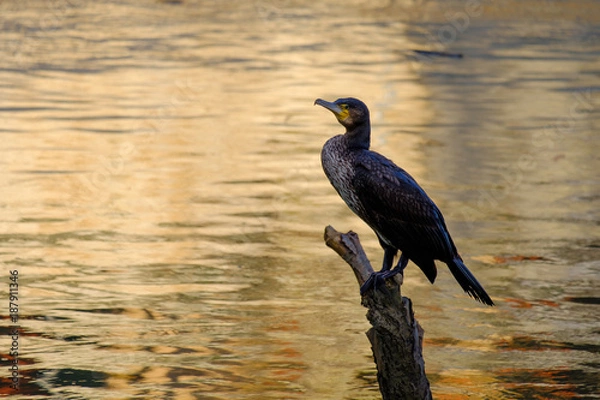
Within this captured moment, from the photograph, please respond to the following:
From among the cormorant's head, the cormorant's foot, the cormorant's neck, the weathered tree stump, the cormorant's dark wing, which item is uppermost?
the cormorant's head

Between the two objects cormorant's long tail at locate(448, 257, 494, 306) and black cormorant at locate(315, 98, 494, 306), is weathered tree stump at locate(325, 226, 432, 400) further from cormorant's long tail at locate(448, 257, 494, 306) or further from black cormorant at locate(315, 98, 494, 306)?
cormorant's long tail at locate(448, 257, 494, 306)

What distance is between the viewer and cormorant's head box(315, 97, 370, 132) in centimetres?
707

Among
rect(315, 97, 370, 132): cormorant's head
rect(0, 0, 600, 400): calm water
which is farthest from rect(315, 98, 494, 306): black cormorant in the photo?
rect(0, 0, 600, 400): calm water

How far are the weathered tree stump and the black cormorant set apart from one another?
159mm

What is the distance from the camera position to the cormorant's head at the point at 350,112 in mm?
7066

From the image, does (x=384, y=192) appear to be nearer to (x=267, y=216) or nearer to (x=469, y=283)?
(x=469, y=283)

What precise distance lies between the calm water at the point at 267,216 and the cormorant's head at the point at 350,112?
96.7 inches

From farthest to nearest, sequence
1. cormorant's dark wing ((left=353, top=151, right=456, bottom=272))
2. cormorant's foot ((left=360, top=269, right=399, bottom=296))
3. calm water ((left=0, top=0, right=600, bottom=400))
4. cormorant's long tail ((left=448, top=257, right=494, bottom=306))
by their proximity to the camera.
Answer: calm water ((left=0, top=0, right=600, bottom=400)) < cormorant's dark wing ((left=353, top=151, right=456, bottom=272)) < cormorant's foot ((left=360, top=269, right=399, bottom=296)) < cormorant's long tail ((left=448, top=257, right=494, bottom=306))

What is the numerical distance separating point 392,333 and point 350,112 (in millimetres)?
1221

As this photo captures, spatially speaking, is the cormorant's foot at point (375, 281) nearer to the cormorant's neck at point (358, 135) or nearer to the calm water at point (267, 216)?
the cormorant's neck at point (358, 135)

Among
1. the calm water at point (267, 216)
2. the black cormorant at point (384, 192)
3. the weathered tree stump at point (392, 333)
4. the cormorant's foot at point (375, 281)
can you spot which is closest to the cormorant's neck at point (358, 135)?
the black cormorant at point (384, 192)

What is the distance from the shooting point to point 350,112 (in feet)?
23.2

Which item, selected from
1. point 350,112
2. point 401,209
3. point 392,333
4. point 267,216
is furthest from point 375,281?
point 267,216

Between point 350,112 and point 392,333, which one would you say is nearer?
point 392,333
